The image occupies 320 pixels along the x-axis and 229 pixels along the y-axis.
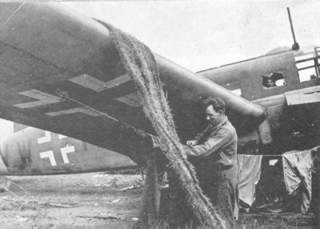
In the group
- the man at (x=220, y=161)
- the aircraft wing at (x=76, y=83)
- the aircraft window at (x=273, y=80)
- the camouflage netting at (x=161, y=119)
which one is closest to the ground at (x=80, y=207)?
the man at (x=220, y=161)

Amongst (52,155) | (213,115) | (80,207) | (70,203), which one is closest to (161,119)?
(213,115)

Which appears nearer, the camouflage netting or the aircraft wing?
the aircraft wing

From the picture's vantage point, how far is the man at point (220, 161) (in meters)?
3.47

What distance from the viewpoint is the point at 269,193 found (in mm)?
5953

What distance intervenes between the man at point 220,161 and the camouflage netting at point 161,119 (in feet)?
1.25

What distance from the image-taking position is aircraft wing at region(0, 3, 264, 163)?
2510 mm

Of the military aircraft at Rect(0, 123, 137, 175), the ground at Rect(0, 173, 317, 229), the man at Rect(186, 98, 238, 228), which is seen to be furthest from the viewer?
the military aircraft at Rect(0, 123, 137, 175)

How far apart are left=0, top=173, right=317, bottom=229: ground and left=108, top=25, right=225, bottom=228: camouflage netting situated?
34.0 inches

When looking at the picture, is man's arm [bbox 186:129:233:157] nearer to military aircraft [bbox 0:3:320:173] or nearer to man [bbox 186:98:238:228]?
man [bbox 186:98:238:228]

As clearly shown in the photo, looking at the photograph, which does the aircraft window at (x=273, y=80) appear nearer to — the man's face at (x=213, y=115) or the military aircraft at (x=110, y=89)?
the military aircraft at (x=110, y=89)

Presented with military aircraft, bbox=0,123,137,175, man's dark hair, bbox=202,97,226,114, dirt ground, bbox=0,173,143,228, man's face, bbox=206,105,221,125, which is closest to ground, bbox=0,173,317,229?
dirt ground, bbox=0,173,143,228

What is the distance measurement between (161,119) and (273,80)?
13.1 ft

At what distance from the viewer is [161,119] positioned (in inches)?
118

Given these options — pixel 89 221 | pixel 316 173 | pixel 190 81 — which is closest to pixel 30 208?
pixel 89 221
